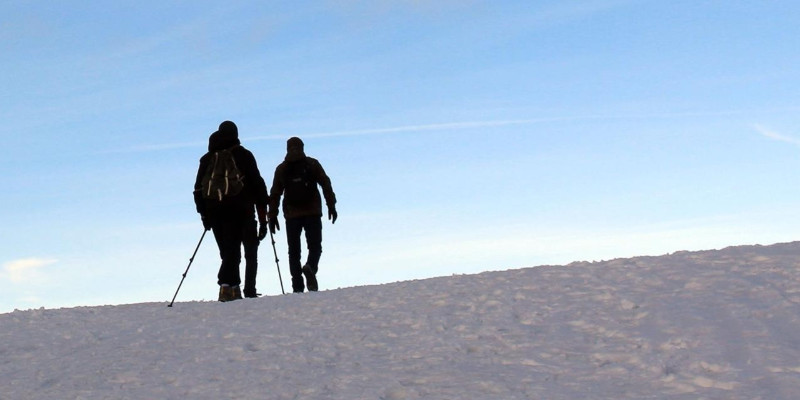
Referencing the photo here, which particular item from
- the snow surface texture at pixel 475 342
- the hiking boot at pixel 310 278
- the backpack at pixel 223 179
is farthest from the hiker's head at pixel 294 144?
the snow surface texture at pixel 475 342

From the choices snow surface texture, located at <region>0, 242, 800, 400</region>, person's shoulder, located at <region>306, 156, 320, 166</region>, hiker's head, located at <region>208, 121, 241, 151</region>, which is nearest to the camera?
snow surface texture, located at <region>0, 242, 800, 400</region>

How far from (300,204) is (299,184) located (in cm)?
29

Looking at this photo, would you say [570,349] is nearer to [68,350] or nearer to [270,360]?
[270,360]

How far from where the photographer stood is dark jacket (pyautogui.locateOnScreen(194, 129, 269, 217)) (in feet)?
41.7

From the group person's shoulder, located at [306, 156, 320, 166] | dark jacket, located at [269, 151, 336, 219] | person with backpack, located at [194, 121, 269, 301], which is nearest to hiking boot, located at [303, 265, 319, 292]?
dark jacket, located at [269, 151, 336, 219]

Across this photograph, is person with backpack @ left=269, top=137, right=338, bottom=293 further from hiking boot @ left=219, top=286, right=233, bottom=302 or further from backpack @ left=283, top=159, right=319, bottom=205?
hiking boot @ left=219, top=286, right=233, bottom=302

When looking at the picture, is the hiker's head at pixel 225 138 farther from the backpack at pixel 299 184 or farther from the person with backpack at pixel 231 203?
the backpack at pixel 299 184

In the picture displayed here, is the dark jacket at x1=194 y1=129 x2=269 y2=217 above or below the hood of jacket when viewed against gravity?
below

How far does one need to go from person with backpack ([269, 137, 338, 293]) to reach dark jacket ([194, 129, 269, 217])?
1031mm

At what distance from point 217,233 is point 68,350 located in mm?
3887

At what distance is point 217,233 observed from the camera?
12.9 meters

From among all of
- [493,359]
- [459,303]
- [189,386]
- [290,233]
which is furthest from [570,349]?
[290,233]

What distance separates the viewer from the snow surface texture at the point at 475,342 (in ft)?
22.8

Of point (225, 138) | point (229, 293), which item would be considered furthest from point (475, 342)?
point (225, 138)
